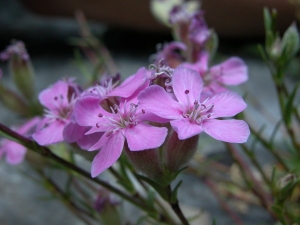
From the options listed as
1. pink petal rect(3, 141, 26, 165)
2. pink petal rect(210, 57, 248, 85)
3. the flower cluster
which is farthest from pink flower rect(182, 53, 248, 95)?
pink petal rect(3, 141, 26, 165)

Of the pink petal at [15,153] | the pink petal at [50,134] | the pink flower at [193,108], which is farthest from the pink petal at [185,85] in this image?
the pink petal at [15,153]

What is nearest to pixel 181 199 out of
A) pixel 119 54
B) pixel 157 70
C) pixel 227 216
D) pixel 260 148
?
pixel 227 216

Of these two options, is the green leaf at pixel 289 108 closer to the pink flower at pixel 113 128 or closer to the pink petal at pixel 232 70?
the pink petal at pixel 232 70

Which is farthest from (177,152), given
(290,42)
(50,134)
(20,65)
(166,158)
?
(20,65)

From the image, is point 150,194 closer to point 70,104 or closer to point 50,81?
point 70,104

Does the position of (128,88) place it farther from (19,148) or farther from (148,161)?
(19,148)

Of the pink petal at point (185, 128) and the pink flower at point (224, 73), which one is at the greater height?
the pink petal at point (185, 128)
